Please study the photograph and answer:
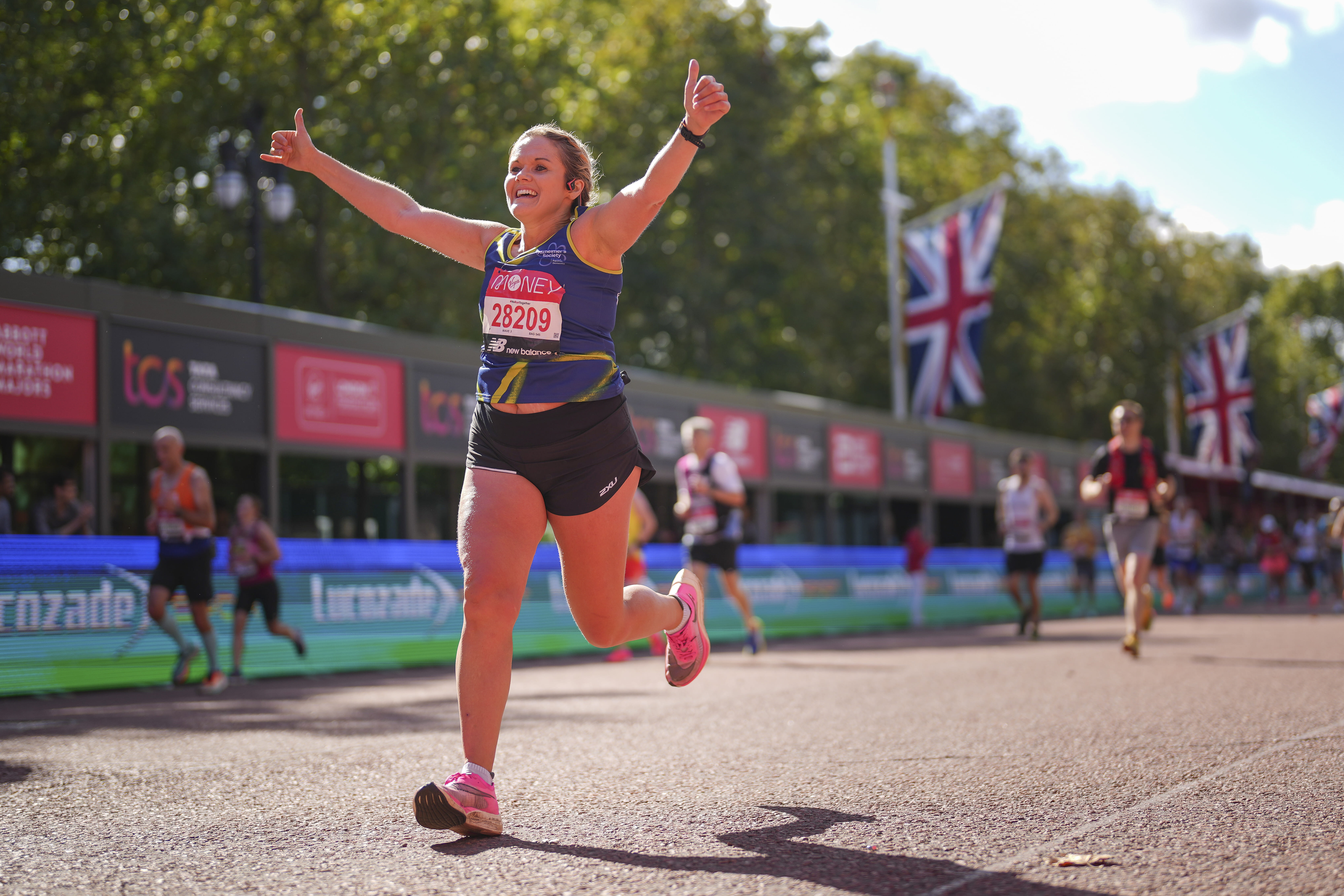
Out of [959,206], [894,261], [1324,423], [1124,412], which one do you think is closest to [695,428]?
[1124,412]

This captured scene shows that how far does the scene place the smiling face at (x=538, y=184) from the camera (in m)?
4.16

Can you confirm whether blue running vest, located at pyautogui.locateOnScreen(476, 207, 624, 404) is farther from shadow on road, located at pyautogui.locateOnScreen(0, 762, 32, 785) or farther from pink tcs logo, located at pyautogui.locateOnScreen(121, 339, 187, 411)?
pink tcs logo, located at pyautogui.locateOnScreen(121, 339, 187, 411)

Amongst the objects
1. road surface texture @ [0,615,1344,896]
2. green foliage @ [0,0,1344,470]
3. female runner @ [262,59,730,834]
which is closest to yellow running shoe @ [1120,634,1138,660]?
A: road surface texture @ [0,615,1344,896]

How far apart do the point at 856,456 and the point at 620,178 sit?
11434 millimetres

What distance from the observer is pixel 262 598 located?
452 inches

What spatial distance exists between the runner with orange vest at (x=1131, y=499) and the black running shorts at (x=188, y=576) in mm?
6720

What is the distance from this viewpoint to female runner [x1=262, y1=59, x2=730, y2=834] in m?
3.94

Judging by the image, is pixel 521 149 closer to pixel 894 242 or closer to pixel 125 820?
pixel 125 820

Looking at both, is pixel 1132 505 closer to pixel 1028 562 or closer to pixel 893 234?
pixel 1028 562

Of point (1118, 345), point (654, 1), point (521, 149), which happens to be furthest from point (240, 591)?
point (1118, 345)

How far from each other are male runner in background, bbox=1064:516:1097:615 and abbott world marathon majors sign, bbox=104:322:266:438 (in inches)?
710

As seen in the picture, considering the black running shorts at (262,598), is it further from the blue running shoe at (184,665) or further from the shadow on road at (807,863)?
the shadow on road at (807,863)

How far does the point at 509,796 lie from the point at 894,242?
30275 mm

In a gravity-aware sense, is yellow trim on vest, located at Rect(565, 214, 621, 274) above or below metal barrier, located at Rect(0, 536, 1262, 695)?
above
